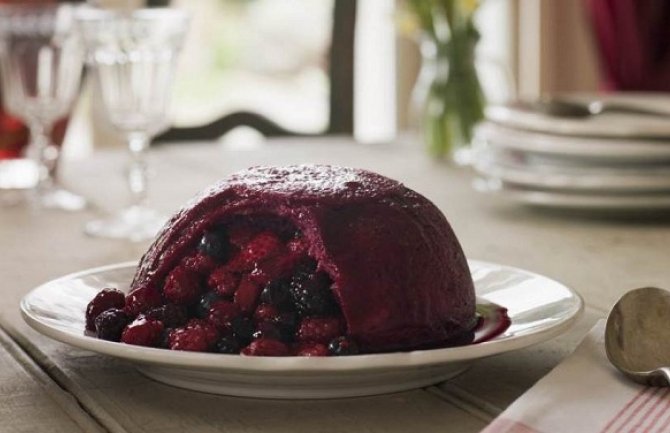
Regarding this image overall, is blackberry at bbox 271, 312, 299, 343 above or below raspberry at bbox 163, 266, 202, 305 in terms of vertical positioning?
below

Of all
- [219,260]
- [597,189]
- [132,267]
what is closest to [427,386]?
[219,260]

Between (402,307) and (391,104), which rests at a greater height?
(402,307)

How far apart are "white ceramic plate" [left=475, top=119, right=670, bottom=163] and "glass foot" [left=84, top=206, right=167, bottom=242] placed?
0.44 m

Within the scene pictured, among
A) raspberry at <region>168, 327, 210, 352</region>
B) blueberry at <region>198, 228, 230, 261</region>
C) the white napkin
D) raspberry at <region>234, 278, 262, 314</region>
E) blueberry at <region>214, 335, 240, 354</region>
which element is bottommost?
the white napkin

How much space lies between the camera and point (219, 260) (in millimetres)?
896

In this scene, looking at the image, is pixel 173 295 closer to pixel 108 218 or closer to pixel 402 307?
pixel 402 307

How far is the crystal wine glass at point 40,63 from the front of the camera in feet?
5.76

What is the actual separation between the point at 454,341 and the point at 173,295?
19 cm

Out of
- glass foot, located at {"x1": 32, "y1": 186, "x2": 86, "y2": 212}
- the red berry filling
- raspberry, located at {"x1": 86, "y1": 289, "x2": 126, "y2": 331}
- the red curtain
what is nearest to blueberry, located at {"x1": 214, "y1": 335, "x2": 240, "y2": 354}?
the red berry filling

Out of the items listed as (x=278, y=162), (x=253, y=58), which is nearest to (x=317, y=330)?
(x=278, y=162)

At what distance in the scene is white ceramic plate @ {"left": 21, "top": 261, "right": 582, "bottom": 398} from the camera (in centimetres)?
75

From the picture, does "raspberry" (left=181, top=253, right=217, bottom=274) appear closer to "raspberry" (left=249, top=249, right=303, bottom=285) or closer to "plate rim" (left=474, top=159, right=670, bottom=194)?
"raspberry" (left=249, top=249, right=303, bottom=285)

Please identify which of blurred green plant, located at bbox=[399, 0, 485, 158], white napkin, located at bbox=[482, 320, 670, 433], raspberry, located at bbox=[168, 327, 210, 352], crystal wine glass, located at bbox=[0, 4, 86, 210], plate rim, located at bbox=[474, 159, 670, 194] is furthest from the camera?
blurred green plant, located at bbox=[399, 0, 485, 158]

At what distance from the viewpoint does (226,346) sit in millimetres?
837
